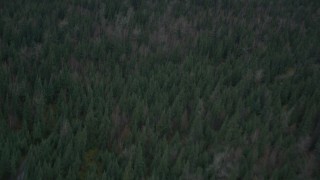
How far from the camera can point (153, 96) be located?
1120 cm

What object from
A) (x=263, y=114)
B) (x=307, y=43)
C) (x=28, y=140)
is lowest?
(x=28, y=140)

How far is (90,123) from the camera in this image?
968 centimetres

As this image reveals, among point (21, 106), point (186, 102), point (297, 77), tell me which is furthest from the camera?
point (297, 77)

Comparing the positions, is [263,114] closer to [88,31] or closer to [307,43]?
[307,43]

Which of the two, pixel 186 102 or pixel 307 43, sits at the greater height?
pixel 307 43

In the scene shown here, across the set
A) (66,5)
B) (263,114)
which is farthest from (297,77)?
(66,5)

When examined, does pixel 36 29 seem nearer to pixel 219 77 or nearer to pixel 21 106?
pixel 21 106

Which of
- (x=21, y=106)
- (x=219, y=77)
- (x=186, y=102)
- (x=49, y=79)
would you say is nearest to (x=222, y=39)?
(x=219, y=77)

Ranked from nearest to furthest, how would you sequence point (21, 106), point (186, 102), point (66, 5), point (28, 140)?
1. point (28, 140)
2. point (21, 106)
3. point (186, 102)
4. point (66, 5)

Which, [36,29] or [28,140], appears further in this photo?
[36,29]

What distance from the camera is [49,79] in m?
11.6

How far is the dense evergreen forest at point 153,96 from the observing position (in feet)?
28.8

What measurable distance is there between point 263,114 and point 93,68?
5769 millimetres

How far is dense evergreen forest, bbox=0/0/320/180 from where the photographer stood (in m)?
8.78
